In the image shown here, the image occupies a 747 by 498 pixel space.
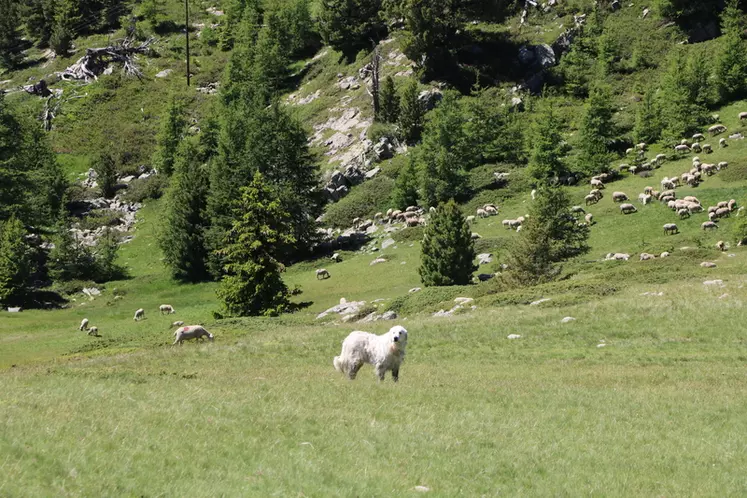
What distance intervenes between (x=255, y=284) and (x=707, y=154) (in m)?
46.0

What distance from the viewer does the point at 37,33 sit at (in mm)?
150500

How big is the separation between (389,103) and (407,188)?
65.7 ft

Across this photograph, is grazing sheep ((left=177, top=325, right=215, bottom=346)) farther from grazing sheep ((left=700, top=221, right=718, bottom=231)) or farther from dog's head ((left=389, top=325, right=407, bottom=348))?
grazing sheep ((left=700, top=221, right=718, bottom=231))

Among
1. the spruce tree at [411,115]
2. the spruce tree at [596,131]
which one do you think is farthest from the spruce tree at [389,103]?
the spruce tree at [596,131]

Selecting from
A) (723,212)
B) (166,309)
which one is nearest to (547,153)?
(723,212)

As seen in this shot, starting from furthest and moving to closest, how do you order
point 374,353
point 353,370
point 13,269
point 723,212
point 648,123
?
1. point 648,123
2. point 13,269
3. point 723,212
4. point 353,370
5. point 374,353

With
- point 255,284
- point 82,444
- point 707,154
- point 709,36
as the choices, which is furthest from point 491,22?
point 82,444

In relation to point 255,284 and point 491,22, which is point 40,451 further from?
point 491,22

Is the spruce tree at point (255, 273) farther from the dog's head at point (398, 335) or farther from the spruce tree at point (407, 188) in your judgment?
the dog's head at point (398, 335)

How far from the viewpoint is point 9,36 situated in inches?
5738

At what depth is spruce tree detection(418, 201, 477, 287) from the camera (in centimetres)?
5259

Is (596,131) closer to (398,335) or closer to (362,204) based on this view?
(362,204)

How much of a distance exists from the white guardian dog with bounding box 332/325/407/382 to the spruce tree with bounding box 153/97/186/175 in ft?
285

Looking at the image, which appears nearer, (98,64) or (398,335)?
(398,335)
